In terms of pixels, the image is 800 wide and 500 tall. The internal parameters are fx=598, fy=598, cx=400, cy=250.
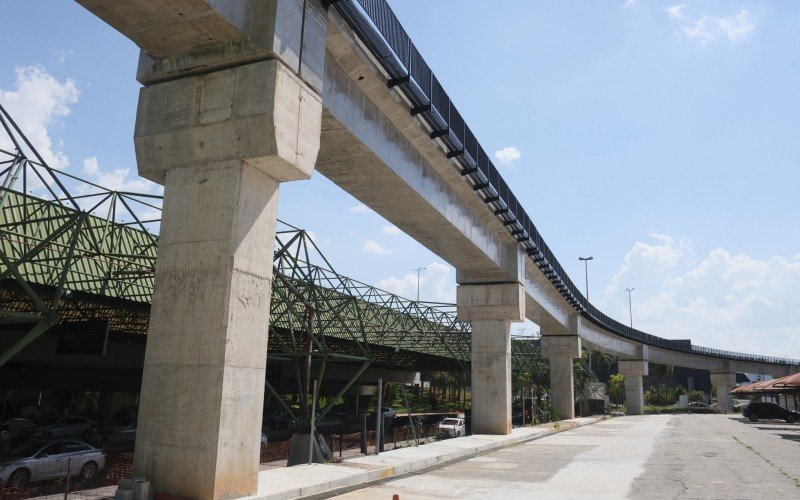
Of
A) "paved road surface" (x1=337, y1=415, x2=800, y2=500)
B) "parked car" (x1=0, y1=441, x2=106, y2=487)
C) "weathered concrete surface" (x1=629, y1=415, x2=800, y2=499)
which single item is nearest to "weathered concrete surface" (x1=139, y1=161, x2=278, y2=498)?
"paved road surface" (x1=337, y1=415, x2=800, y2=500)

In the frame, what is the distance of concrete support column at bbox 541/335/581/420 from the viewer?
48.6 metres

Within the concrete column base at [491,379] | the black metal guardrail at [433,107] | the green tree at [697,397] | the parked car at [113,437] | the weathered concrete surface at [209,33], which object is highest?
the black metal guardrail at [433,107]

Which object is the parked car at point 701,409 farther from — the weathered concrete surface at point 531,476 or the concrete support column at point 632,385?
the weathered concrete surface at point 531,476

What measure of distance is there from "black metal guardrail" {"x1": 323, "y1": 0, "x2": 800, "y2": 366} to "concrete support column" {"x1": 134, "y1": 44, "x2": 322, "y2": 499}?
2.98m

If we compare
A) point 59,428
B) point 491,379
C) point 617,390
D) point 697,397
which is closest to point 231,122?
point 491,379

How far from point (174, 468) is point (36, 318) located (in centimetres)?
864

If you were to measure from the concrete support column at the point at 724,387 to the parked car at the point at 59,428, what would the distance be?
8141cm

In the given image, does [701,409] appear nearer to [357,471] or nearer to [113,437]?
[113,437]

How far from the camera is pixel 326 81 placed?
41.2 ft

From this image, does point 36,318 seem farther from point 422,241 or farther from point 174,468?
point 422,241

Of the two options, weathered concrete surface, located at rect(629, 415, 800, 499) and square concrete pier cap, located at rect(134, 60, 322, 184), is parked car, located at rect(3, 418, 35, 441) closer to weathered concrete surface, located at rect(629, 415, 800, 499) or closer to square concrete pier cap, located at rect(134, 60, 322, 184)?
square concrete pier cap, located at rect(134, 60, 322, 184)

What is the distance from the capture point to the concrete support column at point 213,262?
918cm

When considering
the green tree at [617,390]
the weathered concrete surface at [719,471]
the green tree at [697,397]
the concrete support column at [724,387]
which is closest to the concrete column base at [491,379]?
the weathered concrete surface at [719,471]

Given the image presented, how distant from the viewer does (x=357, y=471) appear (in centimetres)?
1419
